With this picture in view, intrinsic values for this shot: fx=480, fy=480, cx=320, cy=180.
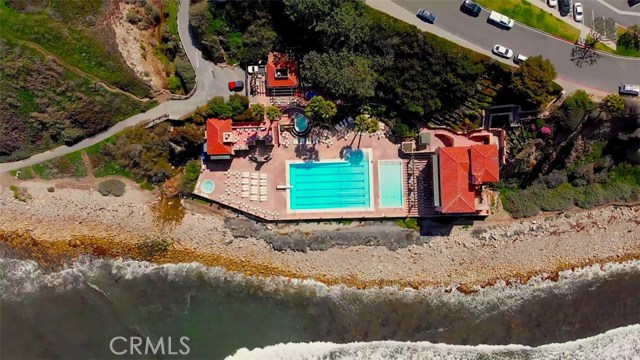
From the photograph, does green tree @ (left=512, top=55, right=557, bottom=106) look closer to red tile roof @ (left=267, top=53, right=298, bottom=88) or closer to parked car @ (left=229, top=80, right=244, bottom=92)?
red tile roof @ (left=267, top=53, right=298, bottom=88)

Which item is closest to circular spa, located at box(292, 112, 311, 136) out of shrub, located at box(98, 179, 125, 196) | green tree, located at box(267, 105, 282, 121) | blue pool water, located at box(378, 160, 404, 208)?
green tree, located at box(267, 105, 282, 121)

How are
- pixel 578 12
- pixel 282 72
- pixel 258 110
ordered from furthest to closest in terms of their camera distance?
pixel 282 72 < pixel 258 110 < pixel 578 12

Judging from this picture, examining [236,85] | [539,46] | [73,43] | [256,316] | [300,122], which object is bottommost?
[256,316]

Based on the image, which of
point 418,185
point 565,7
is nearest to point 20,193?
point 418,185

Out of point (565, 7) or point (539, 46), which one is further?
point (539, 46)

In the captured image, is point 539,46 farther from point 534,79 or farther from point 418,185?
point 418,185

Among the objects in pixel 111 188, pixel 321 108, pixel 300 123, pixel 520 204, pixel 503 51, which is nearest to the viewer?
pixel 321 108

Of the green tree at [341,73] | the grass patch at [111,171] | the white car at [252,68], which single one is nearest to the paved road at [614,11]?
the green tree at [341,73]

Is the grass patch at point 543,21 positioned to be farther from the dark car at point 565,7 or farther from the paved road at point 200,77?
the paved road at point 200,77
